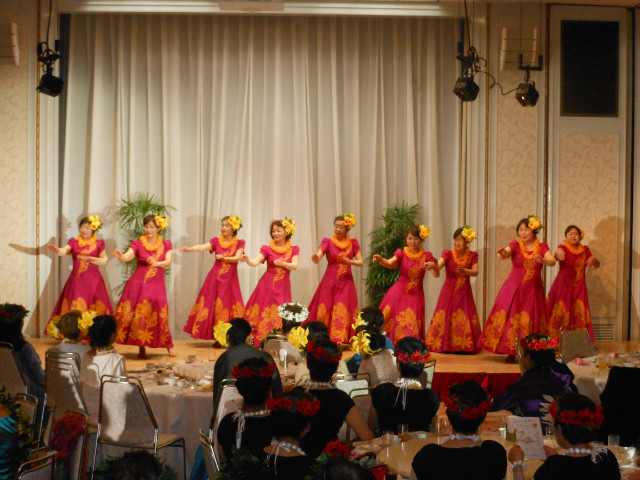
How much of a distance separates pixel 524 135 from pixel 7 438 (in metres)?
7.96

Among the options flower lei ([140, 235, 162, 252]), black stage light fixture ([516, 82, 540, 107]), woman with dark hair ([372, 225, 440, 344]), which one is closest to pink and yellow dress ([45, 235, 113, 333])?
flower lei ([140, 235, 162, 252])

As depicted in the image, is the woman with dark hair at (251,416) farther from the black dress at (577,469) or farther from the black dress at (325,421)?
the black dress at (577,469)

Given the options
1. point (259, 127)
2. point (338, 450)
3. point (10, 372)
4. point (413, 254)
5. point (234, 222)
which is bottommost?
point (10, 372)

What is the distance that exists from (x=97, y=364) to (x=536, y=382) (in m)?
2.77

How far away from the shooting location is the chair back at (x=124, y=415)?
461 cm

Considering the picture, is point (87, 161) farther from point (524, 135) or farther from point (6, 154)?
point (524, 135)

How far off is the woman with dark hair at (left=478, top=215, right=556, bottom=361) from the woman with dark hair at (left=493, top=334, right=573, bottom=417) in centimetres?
370

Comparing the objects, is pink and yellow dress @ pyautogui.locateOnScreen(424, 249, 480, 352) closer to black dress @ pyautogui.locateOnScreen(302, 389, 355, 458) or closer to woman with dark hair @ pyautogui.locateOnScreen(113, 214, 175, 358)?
woman with dark hair @ pyautogui.locateOnScreen(113, 214, 175, 358)

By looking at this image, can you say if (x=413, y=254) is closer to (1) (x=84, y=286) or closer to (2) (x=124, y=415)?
(1) (x=84, y=286)

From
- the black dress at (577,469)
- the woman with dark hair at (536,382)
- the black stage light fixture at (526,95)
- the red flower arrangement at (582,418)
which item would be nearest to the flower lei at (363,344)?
the woman with dark hair at (536,382)

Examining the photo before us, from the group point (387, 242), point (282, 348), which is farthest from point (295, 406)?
point (387, 242)

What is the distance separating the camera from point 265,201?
34.9 ft

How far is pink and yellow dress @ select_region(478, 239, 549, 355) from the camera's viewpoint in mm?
8250

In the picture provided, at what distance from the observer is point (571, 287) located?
8.79 m
